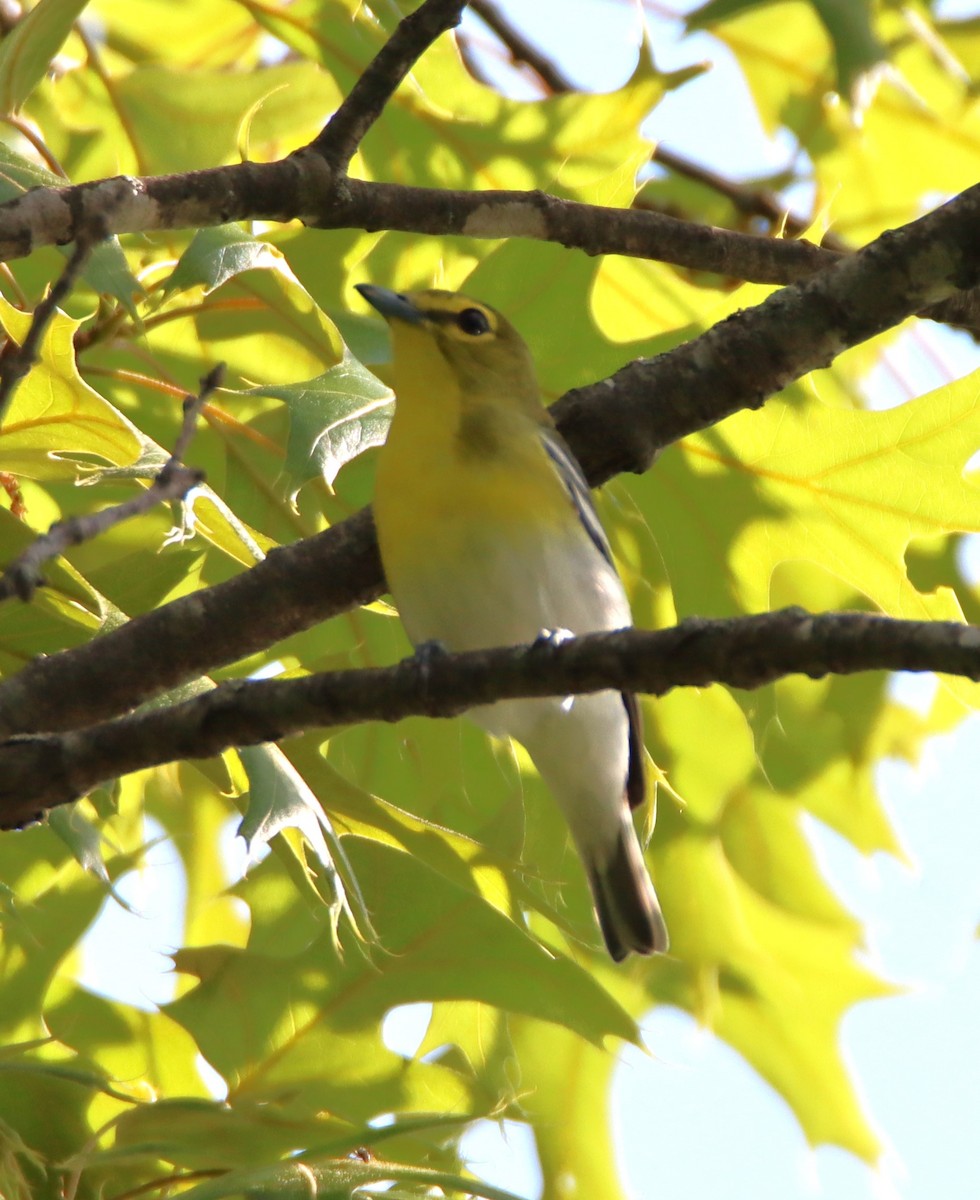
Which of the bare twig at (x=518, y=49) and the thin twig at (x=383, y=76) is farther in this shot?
the bare twig at (x=518, y=49)

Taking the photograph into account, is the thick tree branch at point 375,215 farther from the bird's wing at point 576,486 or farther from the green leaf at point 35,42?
the bird's wing at point 576,486

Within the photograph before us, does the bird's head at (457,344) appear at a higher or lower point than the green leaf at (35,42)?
lower

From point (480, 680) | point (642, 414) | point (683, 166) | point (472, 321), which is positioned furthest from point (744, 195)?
point (480, 680)

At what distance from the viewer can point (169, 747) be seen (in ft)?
7.71

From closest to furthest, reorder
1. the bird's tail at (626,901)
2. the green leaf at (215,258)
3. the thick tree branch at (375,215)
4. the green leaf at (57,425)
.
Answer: the thick tree branch at (375,215) < the green leaf at (215,258) < the green leaf at (57,425) < the bird's tail at (626,901)

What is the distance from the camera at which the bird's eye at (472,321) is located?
3.81 metres

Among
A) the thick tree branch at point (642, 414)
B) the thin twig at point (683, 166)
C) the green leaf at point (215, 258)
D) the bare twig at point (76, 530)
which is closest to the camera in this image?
the bare twig at point (76, 530)

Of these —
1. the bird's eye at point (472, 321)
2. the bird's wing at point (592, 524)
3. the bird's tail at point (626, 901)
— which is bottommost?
the bird's tail at point (626, 901)

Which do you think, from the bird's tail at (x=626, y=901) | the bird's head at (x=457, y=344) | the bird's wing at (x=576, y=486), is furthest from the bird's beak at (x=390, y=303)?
the bird's tail at (x=626, y=901)

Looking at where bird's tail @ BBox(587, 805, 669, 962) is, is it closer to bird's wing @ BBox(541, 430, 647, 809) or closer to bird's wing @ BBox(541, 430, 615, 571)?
bird's wing @ BBox(541, 430, 647, 809)

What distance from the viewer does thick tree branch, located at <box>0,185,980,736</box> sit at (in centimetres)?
276

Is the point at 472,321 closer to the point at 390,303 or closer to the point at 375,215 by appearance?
the point at 390,303

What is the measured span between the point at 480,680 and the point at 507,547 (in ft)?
4.37

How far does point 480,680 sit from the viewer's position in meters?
2.23
